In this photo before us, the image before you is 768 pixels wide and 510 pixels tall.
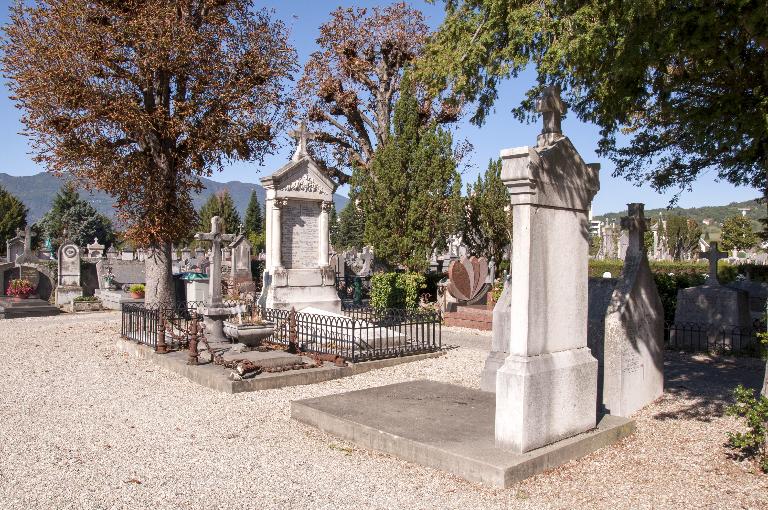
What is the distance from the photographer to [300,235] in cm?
1550

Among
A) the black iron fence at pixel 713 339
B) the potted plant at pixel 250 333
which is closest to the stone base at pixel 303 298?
the potted plant at pixel 250 333

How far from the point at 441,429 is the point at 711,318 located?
29.6 ft

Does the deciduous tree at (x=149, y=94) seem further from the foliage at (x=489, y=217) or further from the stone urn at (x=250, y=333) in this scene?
the foliage at (x=489, y=217)

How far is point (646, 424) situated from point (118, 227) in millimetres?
12957

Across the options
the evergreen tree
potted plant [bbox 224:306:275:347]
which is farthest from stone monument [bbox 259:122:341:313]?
the evergreen tree

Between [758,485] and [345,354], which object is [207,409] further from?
[758,485]

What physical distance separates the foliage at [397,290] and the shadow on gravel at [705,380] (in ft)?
30.4

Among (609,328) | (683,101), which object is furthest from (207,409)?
(683,101)

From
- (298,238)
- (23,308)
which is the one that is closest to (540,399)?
(298,238)

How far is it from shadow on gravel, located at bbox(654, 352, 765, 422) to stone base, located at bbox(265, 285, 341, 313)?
789cm

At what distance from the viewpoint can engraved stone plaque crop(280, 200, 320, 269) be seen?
15229mm

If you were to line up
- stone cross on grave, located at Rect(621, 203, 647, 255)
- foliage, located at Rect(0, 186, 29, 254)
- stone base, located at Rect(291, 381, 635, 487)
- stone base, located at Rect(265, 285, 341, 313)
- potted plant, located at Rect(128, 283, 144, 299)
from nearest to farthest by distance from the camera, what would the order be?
stone base, located at Rect(291, 381, 635, 487)
stone cross on grave, located at Rect(621, 203, 647, 255)
stone base, located at Rect(265, 285, 341, 313)
potted plant, located at Rect(128, 283, 144, 299)
foliage, located at Rect(0, 186, 29, 254)

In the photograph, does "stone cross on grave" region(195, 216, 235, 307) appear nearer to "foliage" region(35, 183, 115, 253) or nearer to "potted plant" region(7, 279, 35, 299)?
"potted plant" region(7, 279, 35, 299)

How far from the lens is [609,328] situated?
6988 millimetres
